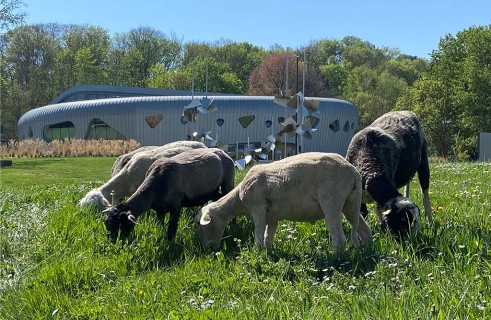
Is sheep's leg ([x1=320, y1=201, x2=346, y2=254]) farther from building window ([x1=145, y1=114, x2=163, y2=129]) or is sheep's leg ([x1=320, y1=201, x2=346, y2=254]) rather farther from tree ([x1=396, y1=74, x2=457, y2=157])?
tree ([x1=396, y1=74, x2=457, y2=157])

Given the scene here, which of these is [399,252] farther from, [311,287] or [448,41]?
[448,41]

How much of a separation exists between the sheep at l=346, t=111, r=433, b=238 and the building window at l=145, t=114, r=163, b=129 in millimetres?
42053

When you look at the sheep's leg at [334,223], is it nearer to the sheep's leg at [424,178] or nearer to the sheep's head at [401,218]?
the sheep's head at [401,218]

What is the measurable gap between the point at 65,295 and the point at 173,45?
9081cm

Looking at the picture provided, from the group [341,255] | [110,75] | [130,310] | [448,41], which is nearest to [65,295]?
[130,310]

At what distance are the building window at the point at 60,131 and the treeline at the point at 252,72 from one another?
25.2 feet

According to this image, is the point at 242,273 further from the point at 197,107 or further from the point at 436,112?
the point at 436,112

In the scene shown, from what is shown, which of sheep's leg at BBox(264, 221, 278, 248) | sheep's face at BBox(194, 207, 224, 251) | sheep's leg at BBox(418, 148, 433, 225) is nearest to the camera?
sheep's leg at BBox(264, 221, 278, 248)

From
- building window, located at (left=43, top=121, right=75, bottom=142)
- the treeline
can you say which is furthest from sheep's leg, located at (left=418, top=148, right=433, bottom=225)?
building window, located at (left=43, top=121, right=75, bottom=142)

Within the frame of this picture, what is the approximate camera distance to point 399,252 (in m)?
5.92

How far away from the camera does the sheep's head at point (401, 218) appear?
268 inches

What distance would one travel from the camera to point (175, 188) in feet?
29.3

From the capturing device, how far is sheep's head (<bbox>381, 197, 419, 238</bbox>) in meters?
6.82

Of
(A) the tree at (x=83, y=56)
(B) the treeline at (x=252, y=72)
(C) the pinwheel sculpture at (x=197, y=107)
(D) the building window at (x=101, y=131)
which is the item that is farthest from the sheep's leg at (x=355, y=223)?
(A) the tree at (x=83, y=56)
